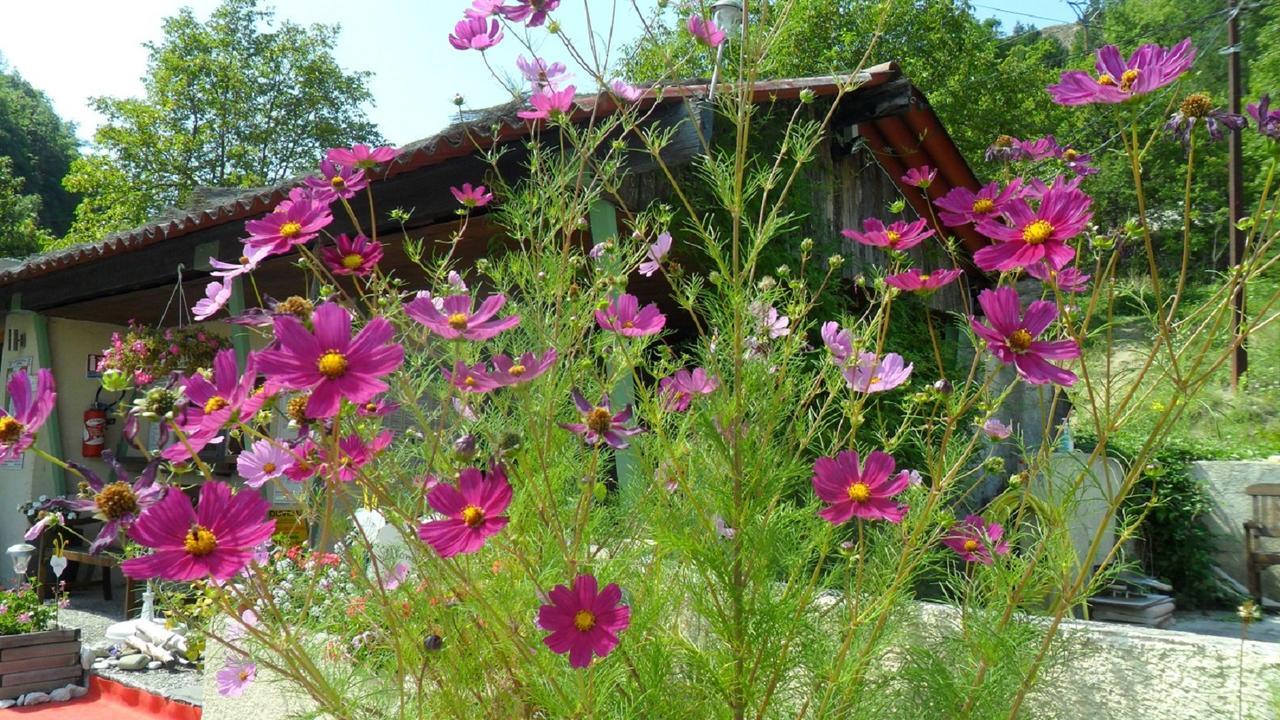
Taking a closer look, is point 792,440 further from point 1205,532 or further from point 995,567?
point 1205,532

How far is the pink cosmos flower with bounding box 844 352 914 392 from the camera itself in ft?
4.61

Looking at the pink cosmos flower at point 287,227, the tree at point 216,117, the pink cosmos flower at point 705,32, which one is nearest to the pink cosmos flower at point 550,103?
the pink cosmos flower at point 705,32

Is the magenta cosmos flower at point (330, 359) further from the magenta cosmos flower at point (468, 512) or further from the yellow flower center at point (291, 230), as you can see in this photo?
the yellow flower center at point (291, 230)

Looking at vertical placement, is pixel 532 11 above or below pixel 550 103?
above

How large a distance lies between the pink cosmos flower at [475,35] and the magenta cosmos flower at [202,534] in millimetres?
883

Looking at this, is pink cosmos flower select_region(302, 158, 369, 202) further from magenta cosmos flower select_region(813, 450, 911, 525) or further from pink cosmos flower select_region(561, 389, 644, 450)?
magenta cosmos flower select_region(813, 450, 911, 525)

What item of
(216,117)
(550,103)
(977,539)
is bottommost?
(977,539)

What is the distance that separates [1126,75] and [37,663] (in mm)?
5364

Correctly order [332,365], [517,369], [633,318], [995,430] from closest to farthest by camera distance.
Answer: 1. [332,365]
2. [517,369]
3. [995,430]
4. [633,318]

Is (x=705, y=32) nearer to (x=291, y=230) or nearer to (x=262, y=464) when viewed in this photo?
(x=291, y=230)

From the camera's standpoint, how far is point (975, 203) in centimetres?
133

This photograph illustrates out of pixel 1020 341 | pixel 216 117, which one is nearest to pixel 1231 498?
pixel 1020 341

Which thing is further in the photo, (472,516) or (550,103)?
(550,103)

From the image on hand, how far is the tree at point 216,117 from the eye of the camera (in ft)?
64.0
